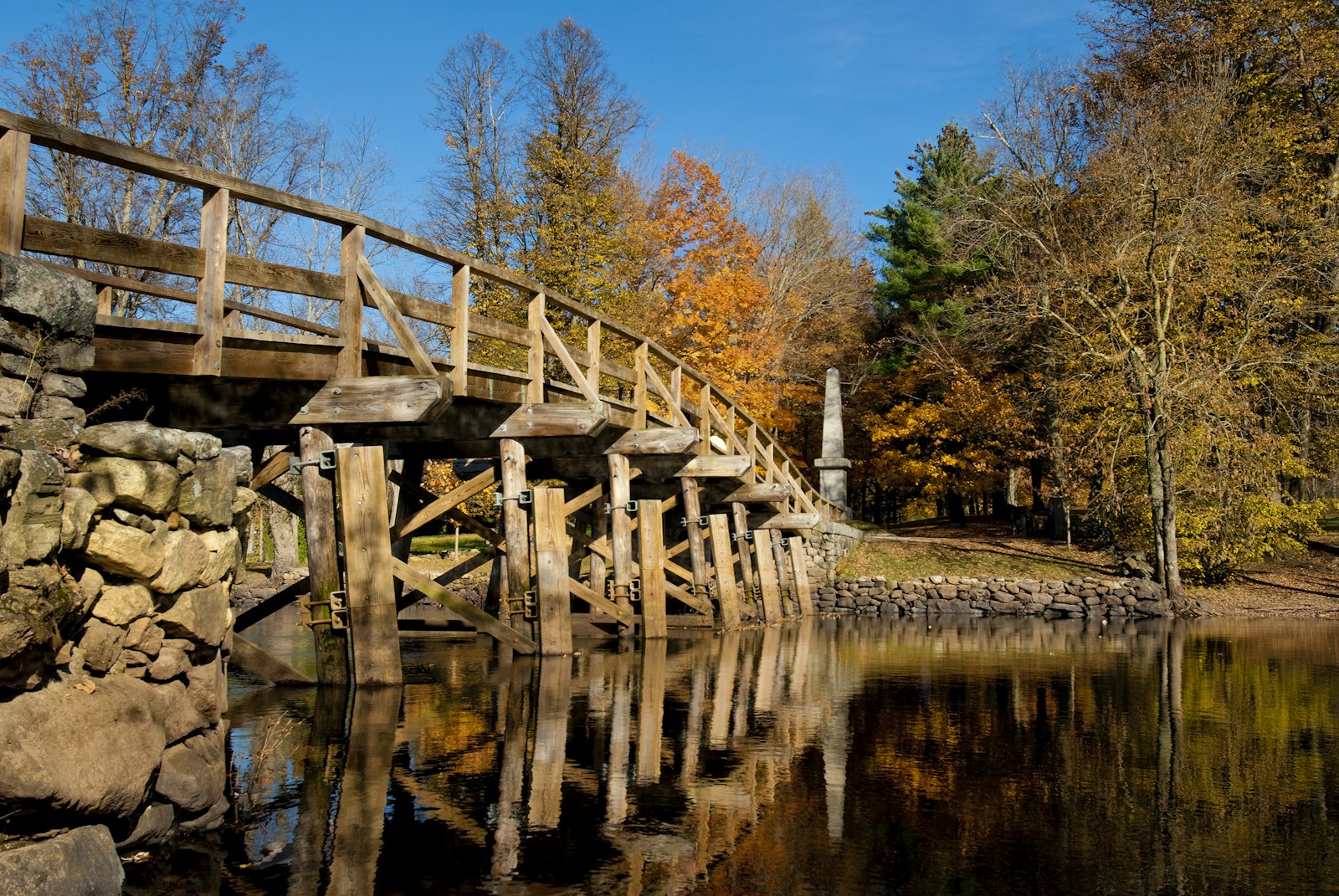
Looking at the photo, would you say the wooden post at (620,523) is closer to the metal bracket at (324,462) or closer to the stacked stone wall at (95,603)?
the metal bracket at (324,462)

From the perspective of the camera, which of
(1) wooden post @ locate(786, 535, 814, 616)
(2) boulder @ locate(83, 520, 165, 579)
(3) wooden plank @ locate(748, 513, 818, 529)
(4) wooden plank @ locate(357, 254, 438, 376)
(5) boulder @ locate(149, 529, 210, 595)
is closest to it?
(2) boulder @ locate(83, 520, 165, 579)

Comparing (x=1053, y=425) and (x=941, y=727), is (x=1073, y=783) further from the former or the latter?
(x=1053, y=425)

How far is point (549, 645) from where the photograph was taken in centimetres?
1181

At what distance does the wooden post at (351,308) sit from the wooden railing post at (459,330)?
3.42 ft

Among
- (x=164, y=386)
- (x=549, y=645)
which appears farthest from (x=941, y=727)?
(x=164, y=386)

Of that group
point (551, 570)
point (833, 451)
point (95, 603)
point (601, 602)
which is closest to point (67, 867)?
point (95, 603)

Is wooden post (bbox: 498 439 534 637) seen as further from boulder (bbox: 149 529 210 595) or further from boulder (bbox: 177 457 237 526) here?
boulder (bbox: 149 529 210 595)

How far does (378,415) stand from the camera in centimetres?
879

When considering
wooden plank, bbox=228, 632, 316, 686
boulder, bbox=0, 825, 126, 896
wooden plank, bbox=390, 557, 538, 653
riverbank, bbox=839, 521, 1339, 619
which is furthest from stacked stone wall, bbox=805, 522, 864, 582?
boulder, bbox=0, 825, 126, 896

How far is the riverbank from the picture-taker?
901 inches

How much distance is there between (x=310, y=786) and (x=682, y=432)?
27.0ft

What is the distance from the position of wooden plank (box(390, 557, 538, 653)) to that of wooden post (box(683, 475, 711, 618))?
4.69m

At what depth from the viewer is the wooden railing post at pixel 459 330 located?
9.87 metres

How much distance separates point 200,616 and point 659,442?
906cm
